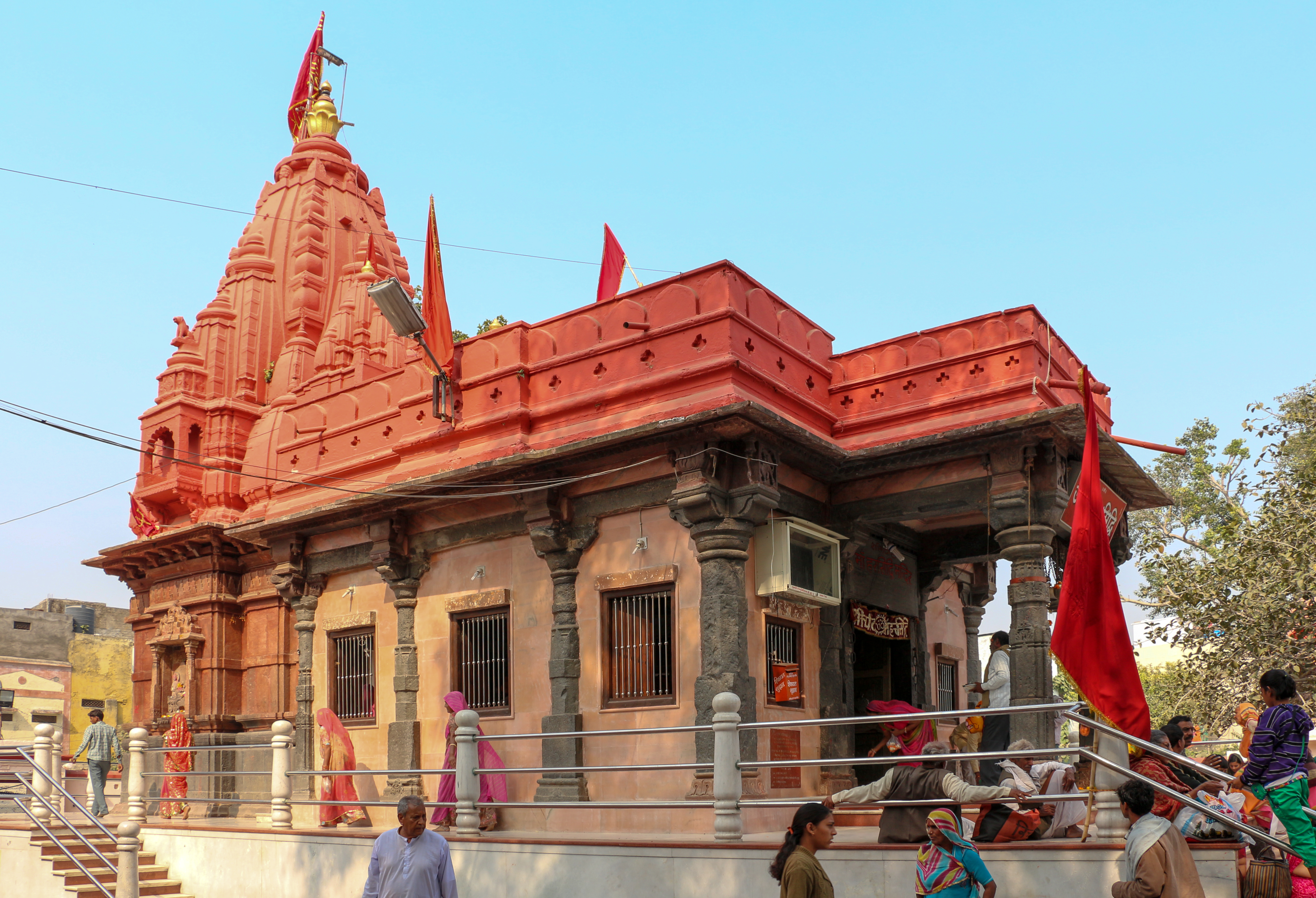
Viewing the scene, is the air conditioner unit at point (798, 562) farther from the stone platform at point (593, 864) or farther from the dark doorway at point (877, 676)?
the stone platform at point (593, 864)

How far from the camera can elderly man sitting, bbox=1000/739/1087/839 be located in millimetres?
7445

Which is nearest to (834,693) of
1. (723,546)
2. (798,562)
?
(798,562)

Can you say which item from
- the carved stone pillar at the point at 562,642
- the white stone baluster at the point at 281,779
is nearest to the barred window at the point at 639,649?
the carved stone pillar at the point at 562,642

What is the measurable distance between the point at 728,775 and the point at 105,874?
7106mm

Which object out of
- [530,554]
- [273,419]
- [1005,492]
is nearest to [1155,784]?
[1005,492]

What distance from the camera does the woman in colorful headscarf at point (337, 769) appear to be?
13.5 m

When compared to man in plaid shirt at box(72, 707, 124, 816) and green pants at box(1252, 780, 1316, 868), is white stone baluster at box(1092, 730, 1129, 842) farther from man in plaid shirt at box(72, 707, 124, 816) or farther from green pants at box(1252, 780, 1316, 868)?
man in plaid shirt at box(72, 707, 124, 816)

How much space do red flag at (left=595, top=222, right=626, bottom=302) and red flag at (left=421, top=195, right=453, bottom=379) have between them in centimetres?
235

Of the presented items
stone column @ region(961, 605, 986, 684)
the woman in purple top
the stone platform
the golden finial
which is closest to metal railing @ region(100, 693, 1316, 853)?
the woman in purple top

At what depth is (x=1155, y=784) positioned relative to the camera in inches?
225

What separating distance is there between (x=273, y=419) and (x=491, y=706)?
723cm

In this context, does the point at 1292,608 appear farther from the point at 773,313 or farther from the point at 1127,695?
the point at 1127,695

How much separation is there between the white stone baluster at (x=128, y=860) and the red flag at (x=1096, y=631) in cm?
799

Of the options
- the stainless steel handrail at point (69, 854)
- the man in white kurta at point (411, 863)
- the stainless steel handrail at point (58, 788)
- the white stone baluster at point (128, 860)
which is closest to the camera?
the man in white kurta at point (411, 863)
